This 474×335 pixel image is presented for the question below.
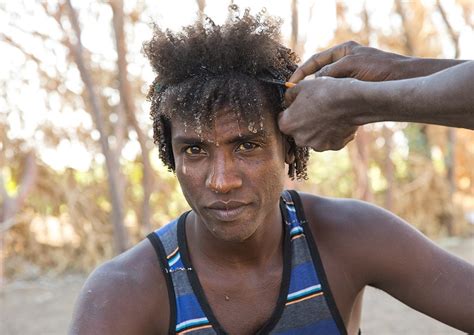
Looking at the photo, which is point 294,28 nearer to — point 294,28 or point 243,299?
point 294,28

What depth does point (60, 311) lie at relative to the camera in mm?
6523

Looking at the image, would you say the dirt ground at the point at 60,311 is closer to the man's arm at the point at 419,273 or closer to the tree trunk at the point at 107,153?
the tree trunk at the point at 107,153

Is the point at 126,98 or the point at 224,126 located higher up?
Result: the point at 126,98

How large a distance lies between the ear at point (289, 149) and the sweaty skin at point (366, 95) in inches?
8.6

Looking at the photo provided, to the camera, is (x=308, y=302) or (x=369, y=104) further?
(x=308, y=302)

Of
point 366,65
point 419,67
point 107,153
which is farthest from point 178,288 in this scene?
point 107,153

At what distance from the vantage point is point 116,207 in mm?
5996

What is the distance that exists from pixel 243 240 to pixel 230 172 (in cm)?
30

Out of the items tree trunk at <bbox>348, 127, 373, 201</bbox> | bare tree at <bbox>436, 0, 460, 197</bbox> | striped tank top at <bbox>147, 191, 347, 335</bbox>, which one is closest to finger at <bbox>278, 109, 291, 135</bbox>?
striped tank top at <bbox>147, 191, 347, 335</bbox>

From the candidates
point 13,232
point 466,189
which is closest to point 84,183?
point 13,232

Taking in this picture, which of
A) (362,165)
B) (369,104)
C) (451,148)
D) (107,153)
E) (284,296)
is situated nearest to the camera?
(369,104)

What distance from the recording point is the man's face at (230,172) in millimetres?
2277

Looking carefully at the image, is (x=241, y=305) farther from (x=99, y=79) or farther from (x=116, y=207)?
(x=99, y=79)

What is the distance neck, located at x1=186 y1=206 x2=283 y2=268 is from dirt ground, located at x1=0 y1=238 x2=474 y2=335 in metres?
3.25
